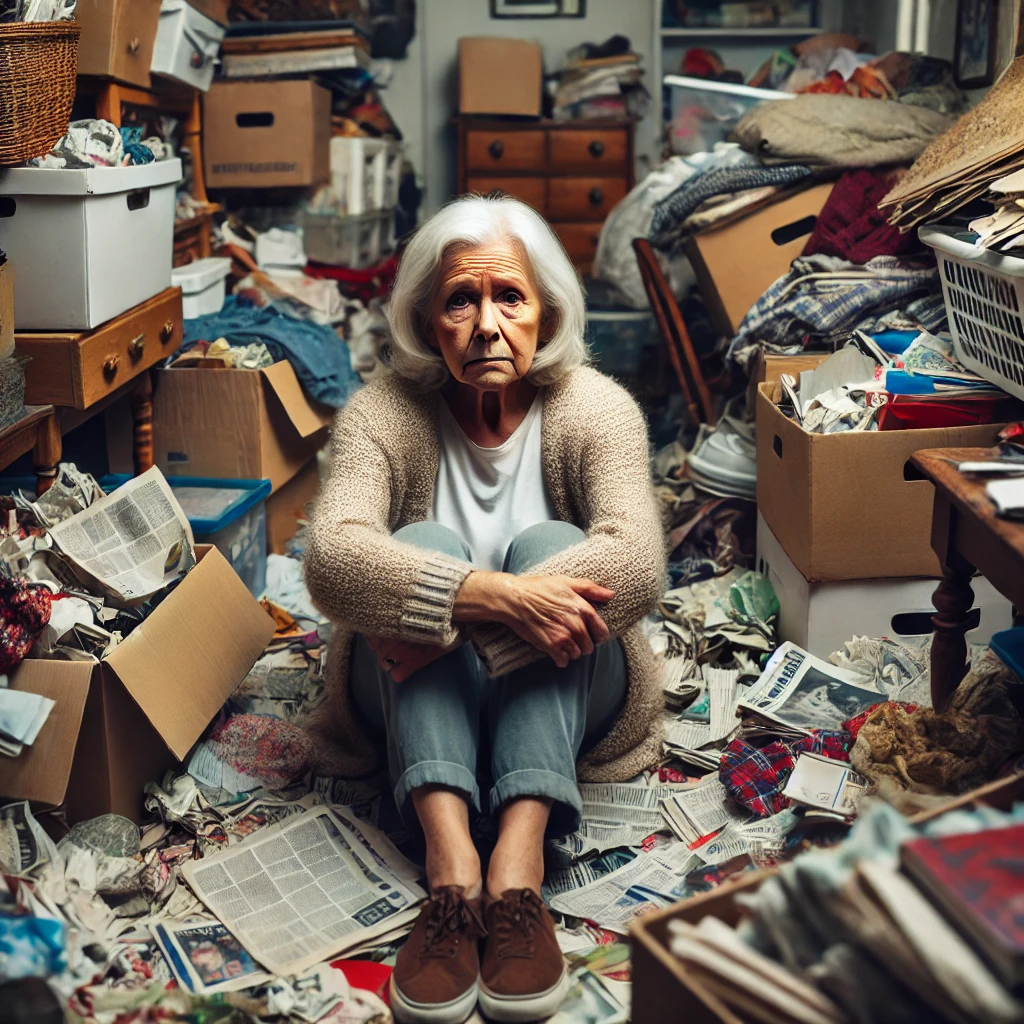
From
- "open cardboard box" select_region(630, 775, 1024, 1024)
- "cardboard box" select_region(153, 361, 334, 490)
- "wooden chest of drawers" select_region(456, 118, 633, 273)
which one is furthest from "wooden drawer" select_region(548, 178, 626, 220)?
"open cardboard box" select_region(630, 775, 1024, 1024)

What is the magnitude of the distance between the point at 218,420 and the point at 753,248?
139 cm

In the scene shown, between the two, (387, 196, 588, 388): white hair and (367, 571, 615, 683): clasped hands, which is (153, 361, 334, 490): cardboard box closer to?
(387, 196, 588, 388): white hair

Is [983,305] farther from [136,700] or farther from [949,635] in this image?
[136,700]

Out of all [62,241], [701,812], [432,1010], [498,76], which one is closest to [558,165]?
[498,76]

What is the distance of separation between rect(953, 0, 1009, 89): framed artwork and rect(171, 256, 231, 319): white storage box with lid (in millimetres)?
2075

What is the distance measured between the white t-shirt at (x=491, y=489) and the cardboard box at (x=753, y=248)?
1223 millimetres

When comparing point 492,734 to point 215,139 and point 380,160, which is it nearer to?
point 215,139

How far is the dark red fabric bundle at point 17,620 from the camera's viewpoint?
163cm

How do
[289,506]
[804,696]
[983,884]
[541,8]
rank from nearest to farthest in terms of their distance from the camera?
1. [983,884]
2. [804,696]
3. [289,506]
4. [541,8]

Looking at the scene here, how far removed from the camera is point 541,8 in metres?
4.88

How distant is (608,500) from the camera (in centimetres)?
171

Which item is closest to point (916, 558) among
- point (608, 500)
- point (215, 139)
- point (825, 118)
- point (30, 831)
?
point (608, 500)

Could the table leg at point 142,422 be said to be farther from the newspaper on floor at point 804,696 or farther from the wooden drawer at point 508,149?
the wooden drawer at point 508,149

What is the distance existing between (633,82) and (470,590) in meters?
3.56
